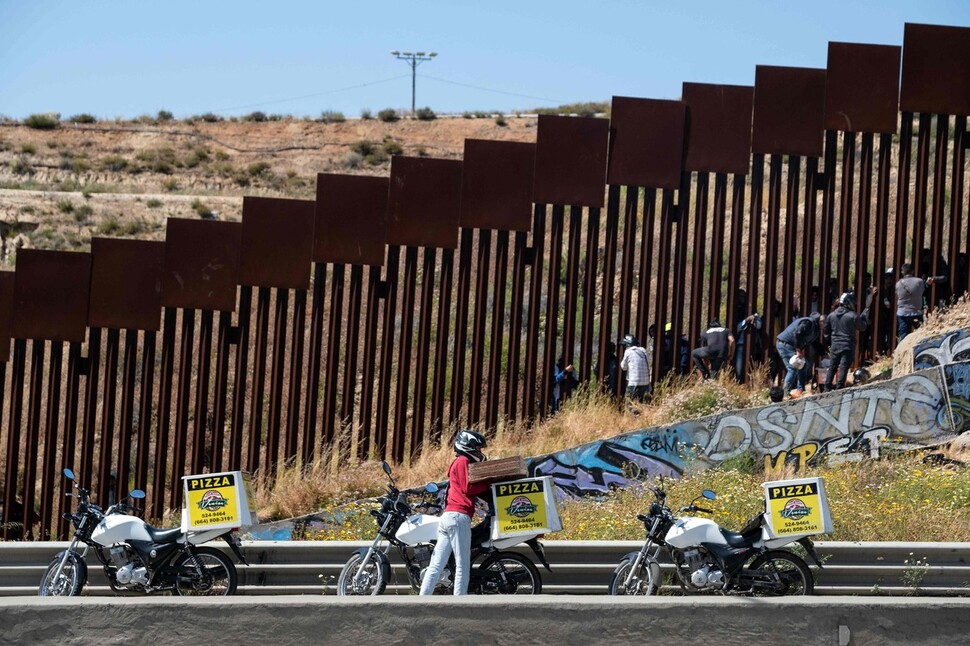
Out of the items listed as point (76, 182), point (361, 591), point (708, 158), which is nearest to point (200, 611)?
point (361, 591)

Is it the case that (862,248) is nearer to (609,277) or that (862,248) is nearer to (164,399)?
(609,277)

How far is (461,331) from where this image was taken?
55.2 feet

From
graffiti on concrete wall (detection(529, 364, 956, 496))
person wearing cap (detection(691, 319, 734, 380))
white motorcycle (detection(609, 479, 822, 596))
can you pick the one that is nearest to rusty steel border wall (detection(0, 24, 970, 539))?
person wearing cap (detection(691, 319, 734, 380))

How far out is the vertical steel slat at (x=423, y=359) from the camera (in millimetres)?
16953

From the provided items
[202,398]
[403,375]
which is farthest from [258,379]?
[403,375]

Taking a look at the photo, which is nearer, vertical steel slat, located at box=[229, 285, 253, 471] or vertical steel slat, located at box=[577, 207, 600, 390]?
vertical steel slat, located at box=[229, 285, 253, 471]

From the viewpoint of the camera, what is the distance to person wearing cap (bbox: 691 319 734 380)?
16781mm

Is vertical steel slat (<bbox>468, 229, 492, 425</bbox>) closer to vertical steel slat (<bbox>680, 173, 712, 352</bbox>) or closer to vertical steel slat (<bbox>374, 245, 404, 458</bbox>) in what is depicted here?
vertical steel slat (<bbox>374, 245, 404, 458</bbox>)

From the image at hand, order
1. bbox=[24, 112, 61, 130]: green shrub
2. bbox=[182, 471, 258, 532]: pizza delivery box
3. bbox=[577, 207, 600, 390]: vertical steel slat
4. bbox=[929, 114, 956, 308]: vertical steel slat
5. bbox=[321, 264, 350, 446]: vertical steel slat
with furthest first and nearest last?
1. bbox=[24, 112, 61, 130]: green shrub
2. bbox=[929, 114, 956, 308]: vertical steel slat
3. bbox=[577, 207, 600, 390]: vertical steel slat
4. bbox=[321, 264, 350, 446]: vertical steel slat
5. bbox=[182, 471, 258, 532]: pizza delivery box

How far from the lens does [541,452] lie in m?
15.4

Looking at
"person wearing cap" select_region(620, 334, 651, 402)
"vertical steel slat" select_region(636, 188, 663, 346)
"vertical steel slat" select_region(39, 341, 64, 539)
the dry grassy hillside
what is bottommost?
"vertical steel slat" select_region(39, 341, 64, 539)

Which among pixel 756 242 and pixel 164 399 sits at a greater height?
pixel 756 242

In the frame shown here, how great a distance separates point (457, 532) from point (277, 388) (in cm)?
816

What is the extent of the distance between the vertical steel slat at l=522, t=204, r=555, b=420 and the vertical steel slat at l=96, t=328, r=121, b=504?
580 cm
